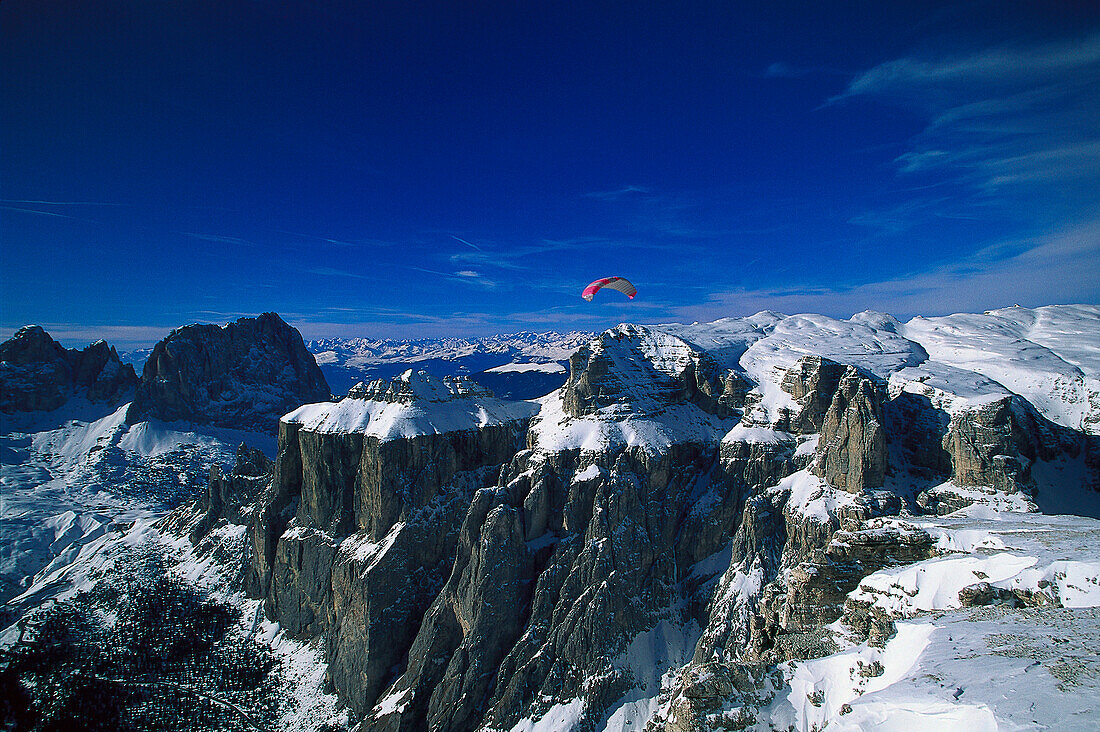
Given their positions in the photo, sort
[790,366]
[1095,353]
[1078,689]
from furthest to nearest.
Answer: [790,366], [1095,353], [1078,689]

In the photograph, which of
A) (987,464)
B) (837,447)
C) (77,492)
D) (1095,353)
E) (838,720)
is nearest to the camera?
(838,720)

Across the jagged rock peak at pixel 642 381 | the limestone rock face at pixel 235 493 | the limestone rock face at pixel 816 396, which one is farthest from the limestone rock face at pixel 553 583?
the limestone rock face at pixel 235 493

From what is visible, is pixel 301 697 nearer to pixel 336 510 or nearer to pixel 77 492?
pixel 336 510

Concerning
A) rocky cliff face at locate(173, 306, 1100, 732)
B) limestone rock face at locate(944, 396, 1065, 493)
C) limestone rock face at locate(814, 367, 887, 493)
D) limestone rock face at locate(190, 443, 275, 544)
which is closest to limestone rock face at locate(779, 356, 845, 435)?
rocky cliff face at locate(173, 306, 1100, 732)

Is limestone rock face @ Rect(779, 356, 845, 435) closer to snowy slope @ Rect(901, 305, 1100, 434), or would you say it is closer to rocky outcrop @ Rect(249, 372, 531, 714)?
snowy slope @ Rect(901, 305, 1100, 434)

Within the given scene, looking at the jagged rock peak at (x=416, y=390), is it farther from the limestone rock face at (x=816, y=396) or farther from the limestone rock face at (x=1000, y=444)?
the limestone rock face at (x=1000, y=444)

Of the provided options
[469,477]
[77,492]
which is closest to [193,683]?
[469,477]
